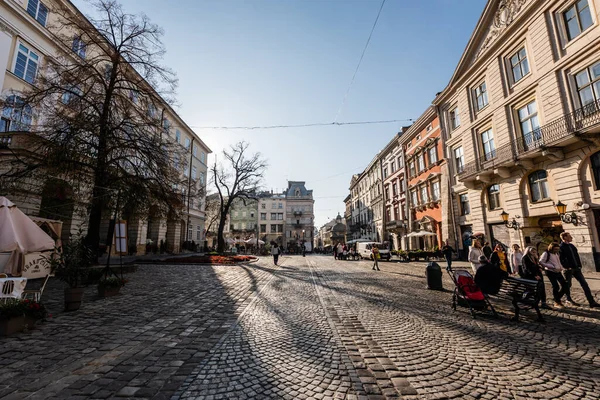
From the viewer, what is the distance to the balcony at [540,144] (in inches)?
520

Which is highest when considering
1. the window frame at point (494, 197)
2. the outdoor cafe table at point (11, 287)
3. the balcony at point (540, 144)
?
the balcony at point (540, 144)

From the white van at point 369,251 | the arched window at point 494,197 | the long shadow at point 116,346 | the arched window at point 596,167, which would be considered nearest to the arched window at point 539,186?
the arched window at point 596,167

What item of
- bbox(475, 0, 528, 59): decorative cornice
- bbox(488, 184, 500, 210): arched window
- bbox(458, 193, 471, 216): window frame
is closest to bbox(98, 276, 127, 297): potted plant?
bbox(488, 184, 500, 210): arched window

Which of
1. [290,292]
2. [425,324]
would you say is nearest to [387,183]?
[290,292]

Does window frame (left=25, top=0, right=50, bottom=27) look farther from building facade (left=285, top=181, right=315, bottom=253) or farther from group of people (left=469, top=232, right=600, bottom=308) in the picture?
building facade (left=285, top=181, right=315, bottom=253)

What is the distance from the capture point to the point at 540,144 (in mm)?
15352

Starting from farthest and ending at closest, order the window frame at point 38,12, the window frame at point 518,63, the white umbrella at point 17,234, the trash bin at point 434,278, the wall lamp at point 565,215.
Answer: the window frame at point 518,63, the window frame at point 38,12, the wall lamp at point 565,215, the trash bin at point 434,278, the white umbrella at point 17,234

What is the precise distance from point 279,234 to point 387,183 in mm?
39855

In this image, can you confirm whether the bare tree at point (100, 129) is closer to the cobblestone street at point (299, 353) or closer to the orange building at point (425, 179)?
the cobblestone street at point (299, 353)

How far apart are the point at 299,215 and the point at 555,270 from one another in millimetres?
68687

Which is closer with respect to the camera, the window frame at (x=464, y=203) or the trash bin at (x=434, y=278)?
the trash bin at (x=434, y=278)

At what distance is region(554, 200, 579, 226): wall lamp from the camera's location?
1371cm

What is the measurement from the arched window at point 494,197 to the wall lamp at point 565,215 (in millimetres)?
5569

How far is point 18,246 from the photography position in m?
6.13
